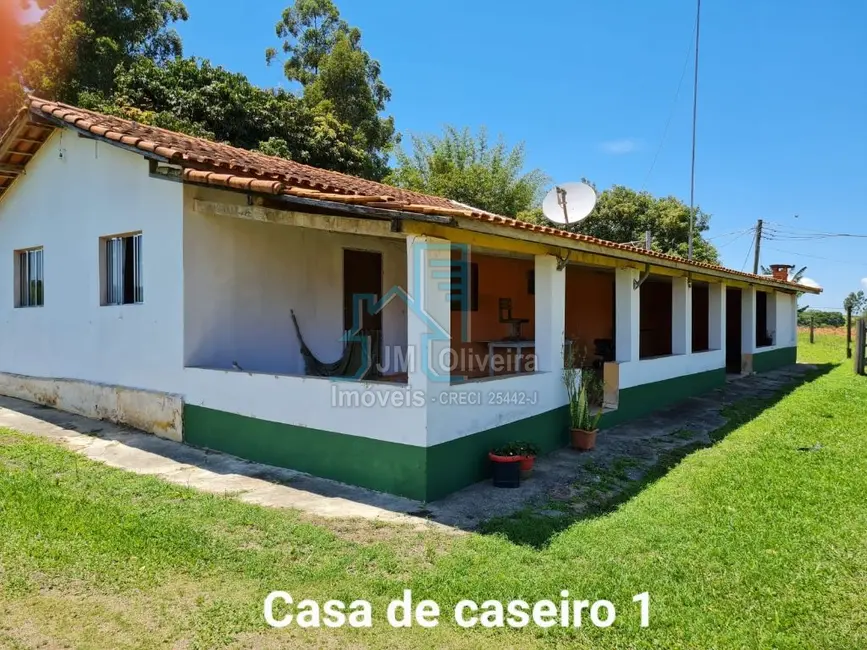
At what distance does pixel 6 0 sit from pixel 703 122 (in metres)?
27.2

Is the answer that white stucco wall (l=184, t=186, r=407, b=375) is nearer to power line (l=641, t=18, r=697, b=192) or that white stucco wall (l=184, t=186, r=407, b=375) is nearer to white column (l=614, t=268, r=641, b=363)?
white column (l=614, t=268, r=641, b=363)

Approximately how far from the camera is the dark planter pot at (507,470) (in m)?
5.74

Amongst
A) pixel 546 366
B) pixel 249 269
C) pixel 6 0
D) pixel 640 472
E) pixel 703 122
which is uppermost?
pixel 6 0

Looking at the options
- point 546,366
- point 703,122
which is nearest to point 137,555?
point 546,366

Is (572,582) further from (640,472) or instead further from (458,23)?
(458,23)

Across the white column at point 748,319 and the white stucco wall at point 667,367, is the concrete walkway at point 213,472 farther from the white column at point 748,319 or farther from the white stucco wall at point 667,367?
the white column at point 748,319

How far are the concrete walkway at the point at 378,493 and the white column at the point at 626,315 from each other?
116 centimetres

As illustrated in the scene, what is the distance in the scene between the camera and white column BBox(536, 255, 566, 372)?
23.4 ft

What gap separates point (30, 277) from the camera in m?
10.3

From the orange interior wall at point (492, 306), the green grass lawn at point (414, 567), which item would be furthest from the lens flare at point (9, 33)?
the green grass lawn at point (414, 567)

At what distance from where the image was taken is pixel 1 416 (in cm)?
881

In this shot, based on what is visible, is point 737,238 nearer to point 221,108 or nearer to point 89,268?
point 221,108

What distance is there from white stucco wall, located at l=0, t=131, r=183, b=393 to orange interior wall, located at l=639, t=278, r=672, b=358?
12.6m

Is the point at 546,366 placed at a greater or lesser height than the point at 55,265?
lesser
